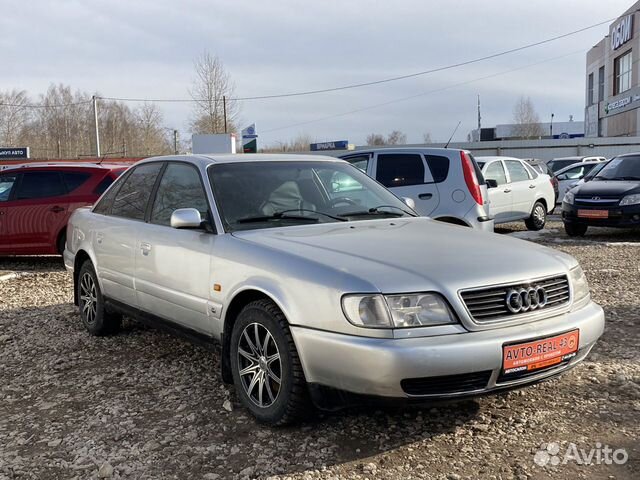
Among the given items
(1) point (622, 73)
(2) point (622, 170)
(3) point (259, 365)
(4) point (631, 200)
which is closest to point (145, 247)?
(3) point (259, 365)

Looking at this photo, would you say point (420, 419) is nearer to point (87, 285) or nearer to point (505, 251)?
point (505, 251)

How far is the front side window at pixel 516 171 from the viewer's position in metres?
12.4

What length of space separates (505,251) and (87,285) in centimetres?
378

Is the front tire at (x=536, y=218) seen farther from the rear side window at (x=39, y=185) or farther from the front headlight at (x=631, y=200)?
the rear side window at (x=39, y=185)

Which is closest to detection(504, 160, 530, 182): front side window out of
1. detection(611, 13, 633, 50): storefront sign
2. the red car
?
the red car

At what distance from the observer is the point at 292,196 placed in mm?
4184

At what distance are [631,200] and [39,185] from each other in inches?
384

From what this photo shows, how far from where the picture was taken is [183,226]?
381 centimetres

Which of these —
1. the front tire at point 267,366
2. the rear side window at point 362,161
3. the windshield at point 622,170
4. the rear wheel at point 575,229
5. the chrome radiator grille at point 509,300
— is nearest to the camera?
the chrome radiator grille at point 509,300

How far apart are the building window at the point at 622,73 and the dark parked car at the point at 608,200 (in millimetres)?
40269

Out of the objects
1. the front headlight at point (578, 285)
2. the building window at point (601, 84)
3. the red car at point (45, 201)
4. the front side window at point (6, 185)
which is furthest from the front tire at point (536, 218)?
the building window at point (601, 84)

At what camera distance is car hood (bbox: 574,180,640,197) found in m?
10.7

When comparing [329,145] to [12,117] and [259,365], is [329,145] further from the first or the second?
[259,365]

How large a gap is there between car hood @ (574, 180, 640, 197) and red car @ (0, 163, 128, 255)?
821 cm
